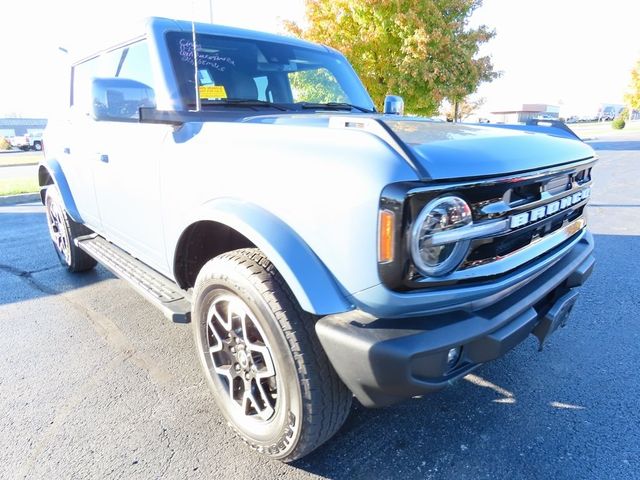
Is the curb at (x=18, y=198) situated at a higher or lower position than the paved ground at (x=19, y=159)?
lower

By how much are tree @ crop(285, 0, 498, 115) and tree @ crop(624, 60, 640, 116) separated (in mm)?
35404

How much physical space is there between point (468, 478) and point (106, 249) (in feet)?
9.73

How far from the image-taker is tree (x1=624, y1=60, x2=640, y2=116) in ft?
125

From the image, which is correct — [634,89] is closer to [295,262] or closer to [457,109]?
[457,109]

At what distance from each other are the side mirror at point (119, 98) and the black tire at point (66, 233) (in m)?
1.63

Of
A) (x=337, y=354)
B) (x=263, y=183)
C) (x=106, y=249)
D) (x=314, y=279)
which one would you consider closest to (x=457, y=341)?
(x=337, y=354)

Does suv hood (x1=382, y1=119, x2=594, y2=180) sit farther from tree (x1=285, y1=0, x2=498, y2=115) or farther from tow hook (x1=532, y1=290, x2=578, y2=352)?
tree (x1=285, y1=0, x2=498, y2=115)

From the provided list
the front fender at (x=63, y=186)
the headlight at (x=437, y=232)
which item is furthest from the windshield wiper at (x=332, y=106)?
the front fender at (x=63, y=186)

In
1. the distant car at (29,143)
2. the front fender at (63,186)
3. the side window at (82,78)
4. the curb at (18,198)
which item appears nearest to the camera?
the side window at (82,78)

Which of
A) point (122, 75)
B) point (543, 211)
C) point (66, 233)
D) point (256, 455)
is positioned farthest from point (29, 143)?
point (543, 211)

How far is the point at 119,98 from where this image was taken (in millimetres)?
2426

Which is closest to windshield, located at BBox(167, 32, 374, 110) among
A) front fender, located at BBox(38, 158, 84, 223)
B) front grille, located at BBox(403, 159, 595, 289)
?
front grille, located at BBox(403, 159, 595, 289)

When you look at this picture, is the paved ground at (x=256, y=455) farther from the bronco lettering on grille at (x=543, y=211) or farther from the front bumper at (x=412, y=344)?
the bronco lettering on grille at (x=543, y=211)

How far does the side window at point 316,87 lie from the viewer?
3.16 meters
